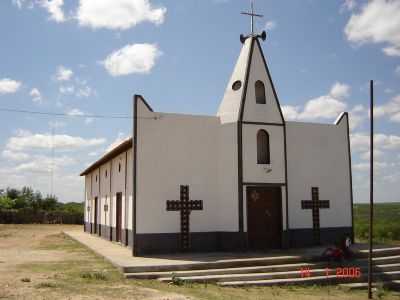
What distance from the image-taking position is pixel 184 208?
16.0 metres

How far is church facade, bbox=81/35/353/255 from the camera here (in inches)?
619

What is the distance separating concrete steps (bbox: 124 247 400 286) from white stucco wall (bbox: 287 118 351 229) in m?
3.76

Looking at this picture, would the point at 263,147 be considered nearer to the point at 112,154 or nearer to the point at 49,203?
the point at 112,154

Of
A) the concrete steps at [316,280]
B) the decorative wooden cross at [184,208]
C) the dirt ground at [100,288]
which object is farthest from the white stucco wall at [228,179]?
the dirt ground at [100,288]

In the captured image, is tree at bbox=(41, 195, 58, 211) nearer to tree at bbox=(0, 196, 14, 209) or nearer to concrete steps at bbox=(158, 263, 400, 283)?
tree at bbox=(0, 196, 14, 209)

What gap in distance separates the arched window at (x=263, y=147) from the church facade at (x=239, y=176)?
0.04 metres

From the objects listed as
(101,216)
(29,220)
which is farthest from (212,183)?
(29,220)

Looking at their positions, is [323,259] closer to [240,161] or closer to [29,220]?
[240,161]

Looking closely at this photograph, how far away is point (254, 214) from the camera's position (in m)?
16.5

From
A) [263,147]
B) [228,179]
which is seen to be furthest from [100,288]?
[263,147]

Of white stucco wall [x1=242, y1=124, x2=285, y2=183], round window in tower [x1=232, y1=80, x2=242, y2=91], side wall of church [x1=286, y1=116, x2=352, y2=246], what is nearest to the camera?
white stucco wall [x1=242, y1=124, x2=285, y2=183]

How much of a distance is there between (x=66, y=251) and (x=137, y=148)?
612 centimetres

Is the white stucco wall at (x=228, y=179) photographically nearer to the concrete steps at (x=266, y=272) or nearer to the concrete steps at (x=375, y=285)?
the concrete steps at (x=266, y=272)

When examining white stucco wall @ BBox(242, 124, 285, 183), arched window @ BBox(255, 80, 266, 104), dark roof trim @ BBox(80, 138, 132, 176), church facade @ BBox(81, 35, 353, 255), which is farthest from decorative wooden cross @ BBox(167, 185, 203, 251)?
arched window @ BBox(255, 80, 266, 104)
